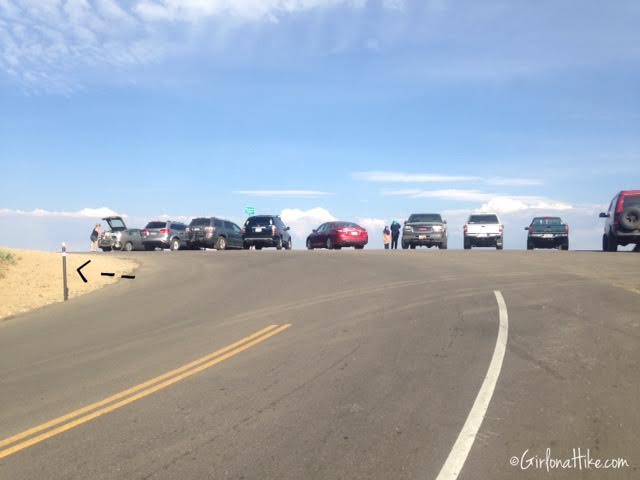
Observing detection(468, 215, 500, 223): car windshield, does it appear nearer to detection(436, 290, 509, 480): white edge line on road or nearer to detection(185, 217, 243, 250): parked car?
detection(185, 217, 243, 250): parked car

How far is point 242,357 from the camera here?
8312 millimetres

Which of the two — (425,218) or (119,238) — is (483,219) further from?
(119,238)

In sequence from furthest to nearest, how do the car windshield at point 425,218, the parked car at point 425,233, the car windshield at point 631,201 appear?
the car windshield at point 425,218 → the parked car at point 425,233 → the car windshield at point 631,201

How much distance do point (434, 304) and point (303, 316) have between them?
2.60m

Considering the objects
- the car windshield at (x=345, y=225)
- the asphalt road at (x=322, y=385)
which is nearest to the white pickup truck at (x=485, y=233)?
the car windshield at (x=345, y=225)

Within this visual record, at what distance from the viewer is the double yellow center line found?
5418 mm

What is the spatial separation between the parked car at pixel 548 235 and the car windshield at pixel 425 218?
175 inches

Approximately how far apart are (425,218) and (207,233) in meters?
11.8

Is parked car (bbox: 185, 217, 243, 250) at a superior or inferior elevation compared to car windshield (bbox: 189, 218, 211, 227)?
inferior

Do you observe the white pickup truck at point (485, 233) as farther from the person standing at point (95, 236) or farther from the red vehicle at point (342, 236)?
the person standing at point (95, 236)

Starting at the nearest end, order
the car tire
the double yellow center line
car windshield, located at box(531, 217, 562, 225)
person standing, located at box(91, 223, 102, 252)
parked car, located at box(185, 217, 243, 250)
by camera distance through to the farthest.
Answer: the double yellow center line → the car tire → car windshield, located at box(531, 217, 562, 225) → parked car, located at box(185, 217, 243, 250) → person standing, located at box(91, 223, 102, 252)

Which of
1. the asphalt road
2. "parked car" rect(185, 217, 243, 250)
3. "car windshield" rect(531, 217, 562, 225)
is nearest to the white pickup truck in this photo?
"car windshield" rect(531, 217, 562, 225)

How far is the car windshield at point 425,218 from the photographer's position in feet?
111

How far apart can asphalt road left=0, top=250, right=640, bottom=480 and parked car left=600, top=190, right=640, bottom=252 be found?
37.7 ft
